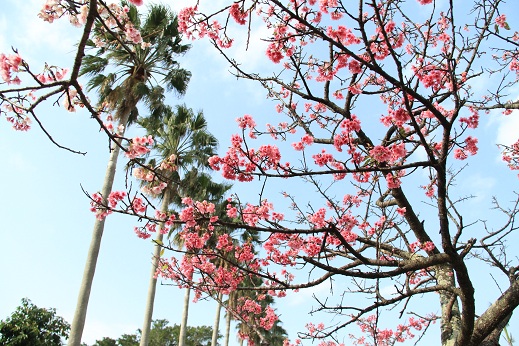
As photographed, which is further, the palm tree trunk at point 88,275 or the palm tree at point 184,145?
the palm tree at point 184,145

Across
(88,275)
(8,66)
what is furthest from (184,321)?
(8,66)

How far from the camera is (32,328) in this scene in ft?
45.3

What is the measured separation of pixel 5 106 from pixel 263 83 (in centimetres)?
297

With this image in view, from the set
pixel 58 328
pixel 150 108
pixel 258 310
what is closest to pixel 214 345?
pixel 58 328

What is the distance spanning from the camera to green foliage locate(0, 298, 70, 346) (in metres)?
13.4

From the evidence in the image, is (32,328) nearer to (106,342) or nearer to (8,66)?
(8,66)

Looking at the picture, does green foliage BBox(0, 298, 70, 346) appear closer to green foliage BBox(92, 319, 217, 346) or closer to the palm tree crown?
the palm tree crown

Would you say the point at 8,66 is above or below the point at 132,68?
below

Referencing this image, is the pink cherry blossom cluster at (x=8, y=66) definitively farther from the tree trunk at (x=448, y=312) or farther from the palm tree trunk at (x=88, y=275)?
the tree trunk at (x=448, y=312)

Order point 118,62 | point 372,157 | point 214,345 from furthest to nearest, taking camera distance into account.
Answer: point 214,345
point 118,62
point 372,157

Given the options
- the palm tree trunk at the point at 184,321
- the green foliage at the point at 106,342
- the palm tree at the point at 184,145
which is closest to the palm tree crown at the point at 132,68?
the palm tree at the point at 184,145

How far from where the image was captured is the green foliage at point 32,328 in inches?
528

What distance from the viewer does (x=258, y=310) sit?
31.1ft

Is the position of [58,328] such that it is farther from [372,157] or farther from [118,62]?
[372,157]
